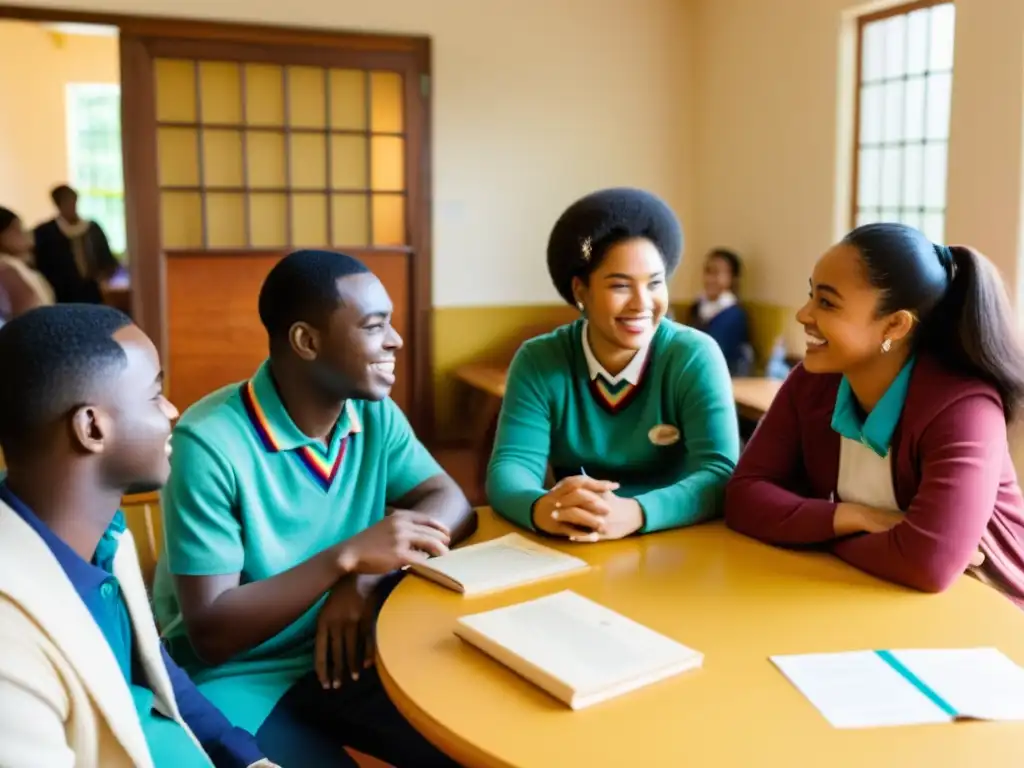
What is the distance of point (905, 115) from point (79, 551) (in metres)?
3.94

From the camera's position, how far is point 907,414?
4.85ft

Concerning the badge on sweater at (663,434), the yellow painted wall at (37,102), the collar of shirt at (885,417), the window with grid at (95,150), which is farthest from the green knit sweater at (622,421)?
the window with grid at (95,150)

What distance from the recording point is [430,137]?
496cm

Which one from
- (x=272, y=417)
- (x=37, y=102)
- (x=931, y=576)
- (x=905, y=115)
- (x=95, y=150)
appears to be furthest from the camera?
(x=95, y=150)

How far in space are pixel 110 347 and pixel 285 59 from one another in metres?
4.04

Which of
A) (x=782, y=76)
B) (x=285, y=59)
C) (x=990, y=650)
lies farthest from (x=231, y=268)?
(x=990, y=650)

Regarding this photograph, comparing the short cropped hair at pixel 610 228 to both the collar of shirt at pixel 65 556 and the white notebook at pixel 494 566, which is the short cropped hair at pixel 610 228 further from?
the collar of shirt at pixel 65 556

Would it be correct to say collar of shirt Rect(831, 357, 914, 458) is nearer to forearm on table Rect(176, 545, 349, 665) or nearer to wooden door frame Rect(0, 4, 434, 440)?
forearm on table Rect(176, 545, 349, 665)

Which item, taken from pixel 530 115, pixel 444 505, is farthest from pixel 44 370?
pixel 530 115

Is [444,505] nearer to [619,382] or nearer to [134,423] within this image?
[619,382]

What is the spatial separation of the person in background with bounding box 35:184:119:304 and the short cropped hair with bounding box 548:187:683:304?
15.0 ft

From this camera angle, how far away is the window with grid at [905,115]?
3918 mm

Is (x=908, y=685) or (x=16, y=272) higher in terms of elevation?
(x=16, y=272)

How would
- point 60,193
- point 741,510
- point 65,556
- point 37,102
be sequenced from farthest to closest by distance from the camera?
point 37,102 < point 60,193 < point 741,510 < point 65,556
